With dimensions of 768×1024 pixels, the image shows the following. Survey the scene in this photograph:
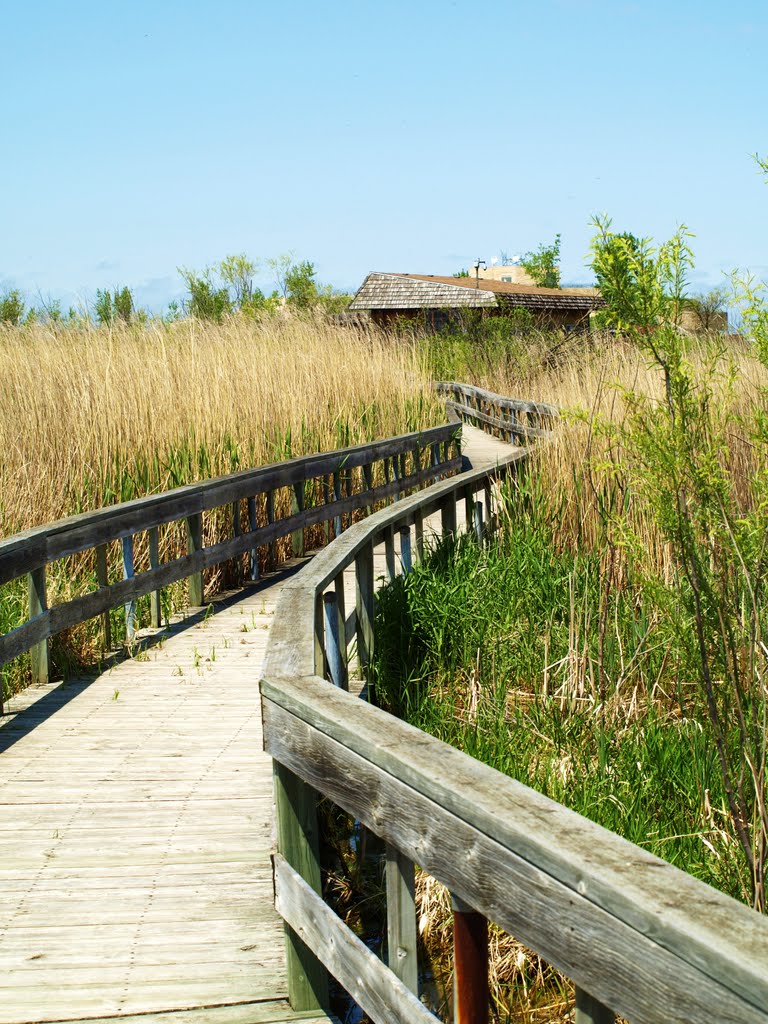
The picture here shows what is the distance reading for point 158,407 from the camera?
9.02 metres

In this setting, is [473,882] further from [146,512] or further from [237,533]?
[237,533]

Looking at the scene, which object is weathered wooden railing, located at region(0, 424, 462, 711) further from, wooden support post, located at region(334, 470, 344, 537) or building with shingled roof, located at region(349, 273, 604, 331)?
building with shingled roof, located at region(349, 273, 604, 331)

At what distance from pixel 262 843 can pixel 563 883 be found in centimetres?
245

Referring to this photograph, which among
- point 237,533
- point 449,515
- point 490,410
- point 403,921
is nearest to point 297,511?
point 237,533

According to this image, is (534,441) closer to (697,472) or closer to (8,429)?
(8,429)

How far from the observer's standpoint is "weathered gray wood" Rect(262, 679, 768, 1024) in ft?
4.56

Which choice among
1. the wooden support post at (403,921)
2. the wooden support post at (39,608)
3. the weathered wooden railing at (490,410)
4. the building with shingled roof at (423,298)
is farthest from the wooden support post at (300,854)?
the building with shingled roof at (423,298)

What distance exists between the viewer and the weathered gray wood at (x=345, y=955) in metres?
2.28

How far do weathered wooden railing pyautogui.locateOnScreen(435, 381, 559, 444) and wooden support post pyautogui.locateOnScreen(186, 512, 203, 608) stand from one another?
4614 millimetres

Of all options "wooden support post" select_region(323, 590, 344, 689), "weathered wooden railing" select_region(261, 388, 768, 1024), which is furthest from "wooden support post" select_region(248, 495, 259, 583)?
"weathered wooden railing" select_region(261, 388, 768, 1024)

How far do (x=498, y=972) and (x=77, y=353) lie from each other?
7.41 m

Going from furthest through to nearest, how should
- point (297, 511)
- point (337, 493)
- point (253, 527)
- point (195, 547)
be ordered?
1. point (337, 493)
2. point (297, 511)
3. point (253, 527)
4. point (195, 547)

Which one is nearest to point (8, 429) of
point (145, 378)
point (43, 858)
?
point (145, 378)

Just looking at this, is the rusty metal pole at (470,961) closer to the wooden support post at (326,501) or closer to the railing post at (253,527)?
the railing post at (253,527)
